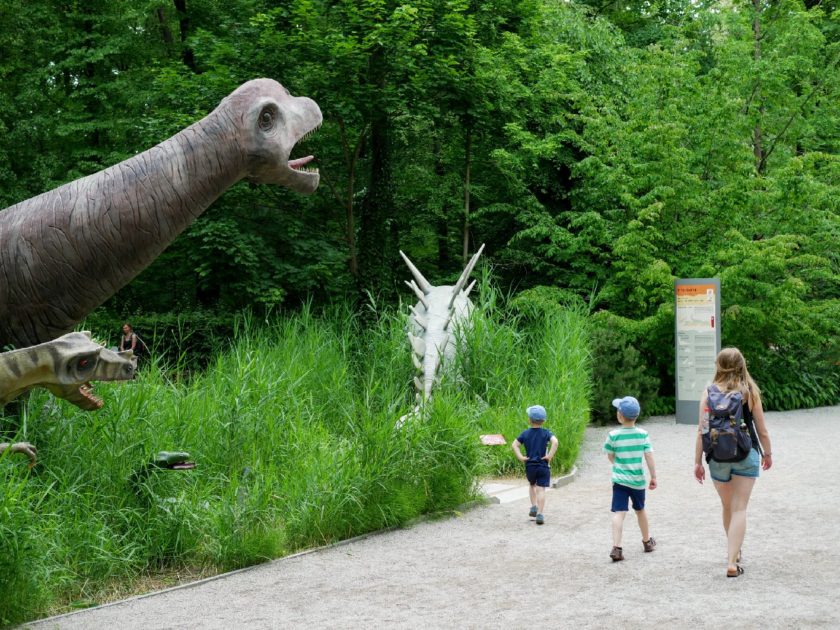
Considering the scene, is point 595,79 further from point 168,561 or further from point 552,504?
point 168,561

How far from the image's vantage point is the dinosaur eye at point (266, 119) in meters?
5.83

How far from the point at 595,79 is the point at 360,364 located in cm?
909

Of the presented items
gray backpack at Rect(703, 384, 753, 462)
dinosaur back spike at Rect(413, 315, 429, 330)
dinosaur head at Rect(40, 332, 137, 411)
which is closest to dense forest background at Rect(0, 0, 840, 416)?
dinosaur back spike at Rect(413, 315, 429, 330)

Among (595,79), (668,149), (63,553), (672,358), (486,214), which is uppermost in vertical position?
(595,79)

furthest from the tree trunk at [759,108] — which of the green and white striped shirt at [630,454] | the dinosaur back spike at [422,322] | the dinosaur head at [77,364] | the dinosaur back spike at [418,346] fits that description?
the dinosaur head at [77,364]

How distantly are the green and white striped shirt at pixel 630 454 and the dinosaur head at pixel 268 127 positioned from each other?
8.82 ft

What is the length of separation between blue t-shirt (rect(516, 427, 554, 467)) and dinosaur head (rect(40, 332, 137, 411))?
149 inches

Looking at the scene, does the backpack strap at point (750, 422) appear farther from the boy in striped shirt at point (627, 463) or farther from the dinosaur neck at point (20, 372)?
the dinosaur neck at point (20, 372)

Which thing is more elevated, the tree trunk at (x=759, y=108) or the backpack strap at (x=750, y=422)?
the tree trunk at (x=759, y=108)

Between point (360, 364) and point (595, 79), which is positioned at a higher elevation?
point (595, 79)

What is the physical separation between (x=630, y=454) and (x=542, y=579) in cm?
103

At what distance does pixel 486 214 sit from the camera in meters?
18.3

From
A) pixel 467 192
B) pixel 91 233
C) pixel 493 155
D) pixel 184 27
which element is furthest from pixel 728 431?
pixel 184 27

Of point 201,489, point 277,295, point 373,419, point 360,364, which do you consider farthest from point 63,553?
point 277,295
